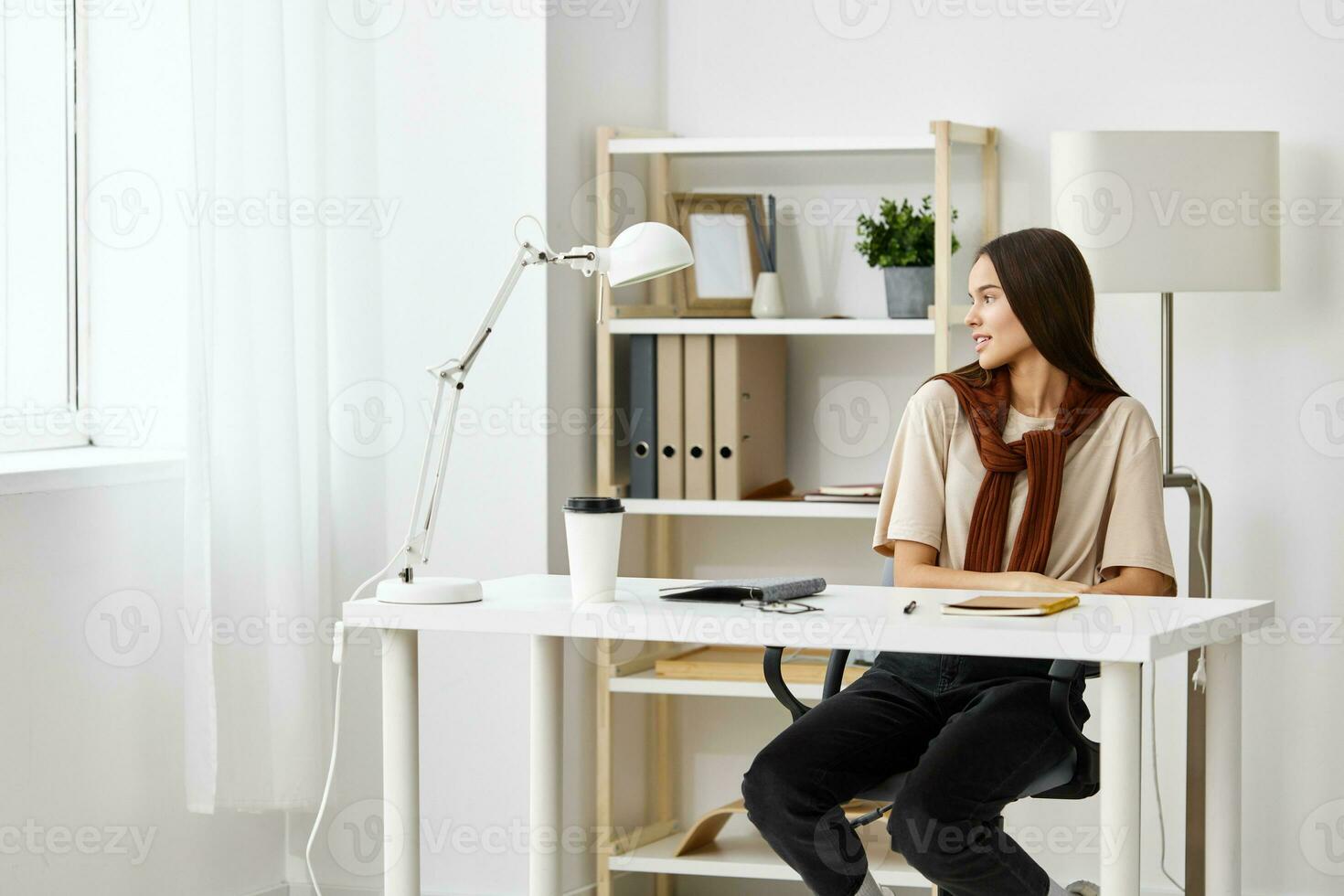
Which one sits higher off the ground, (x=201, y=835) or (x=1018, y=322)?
(x=1018, y=322)

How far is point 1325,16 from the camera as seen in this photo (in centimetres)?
321

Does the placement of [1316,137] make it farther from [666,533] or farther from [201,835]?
[201,835]

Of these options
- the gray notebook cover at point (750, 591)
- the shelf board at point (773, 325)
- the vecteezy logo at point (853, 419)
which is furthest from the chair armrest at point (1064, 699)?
the vecteezy logo at point (853, 419)

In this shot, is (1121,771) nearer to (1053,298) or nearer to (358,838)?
→ (1053,298)

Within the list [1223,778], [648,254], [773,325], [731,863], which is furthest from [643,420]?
[1223,778]

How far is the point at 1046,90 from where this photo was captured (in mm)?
3391

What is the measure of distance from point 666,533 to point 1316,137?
5.13ft

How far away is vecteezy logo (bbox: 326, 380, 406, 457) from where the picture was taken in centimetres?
325

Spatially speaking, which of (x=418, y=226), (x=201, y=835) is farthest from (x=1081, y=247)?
(x=201, y=835)

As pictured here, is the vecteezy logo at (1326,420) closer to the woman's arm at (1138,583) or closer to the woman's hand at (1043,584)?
the woman's arm at (1138,583)

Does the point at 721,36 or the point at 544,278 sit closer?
the point at 544,278

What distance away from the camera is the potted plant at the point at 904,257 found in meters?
3.26

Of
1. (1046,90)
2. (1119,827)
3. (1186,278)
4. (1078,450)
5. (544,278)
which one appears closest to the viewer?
(1119,827)

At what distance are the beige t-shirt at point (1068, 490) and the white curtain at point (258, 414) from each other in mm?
1149
